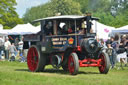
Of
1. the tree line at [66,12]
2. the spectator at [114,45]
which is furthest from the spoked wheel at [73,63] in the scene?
the tree line at [66,12]

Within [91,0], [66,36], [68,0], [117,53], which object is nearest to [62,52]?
[66,36]

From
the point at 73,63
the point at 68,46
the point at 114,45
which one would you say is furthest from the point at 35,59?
the point at 114,45

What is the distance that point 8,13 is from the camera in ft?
246

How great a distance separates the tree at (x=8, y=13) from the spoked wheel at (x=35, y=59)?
58.2 meters

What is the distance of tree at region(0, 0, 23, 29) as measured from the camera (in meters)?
74.6

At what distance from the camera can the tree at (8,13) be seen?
74.6 metres

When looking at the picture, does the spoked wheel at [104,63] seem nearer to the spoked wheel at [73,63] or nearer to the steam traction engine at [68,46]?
the steam traction engine at [68,46]

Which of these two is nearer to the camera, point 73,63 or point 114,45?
point 73,63

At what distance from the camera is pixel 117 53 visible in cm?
1877

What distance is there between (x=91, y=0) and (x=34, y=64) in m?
8.49

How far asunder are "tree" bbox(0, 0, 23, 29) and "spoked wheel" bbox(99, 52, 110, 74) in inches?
2364

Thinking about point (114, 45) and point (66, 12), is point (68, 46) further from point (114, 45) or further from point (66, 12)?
point (66, 12)

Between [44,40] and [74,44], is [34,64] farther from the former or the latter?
[74,44]

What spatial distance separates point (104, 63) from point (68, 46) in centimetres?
153
